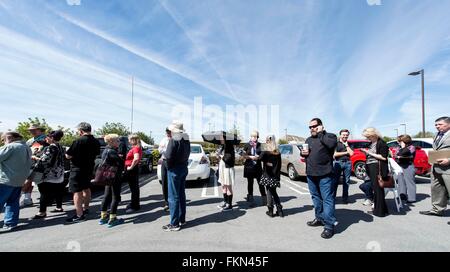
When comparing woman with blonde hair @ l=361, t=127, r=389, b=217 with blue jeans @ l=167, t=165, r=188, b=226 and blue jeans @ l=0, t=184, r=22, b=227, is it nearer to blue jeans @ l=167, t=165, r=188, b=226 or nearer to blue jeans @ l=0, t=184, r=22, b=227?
blue jeans @ l=167, t=165, r=188, b=226

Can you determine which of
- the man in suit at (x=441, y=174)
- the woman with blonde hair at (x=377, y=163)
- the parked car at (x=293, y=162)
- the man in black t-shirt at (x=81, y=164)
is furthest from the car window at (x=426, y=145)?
the man in black t-shirt at (x=81, y=164)

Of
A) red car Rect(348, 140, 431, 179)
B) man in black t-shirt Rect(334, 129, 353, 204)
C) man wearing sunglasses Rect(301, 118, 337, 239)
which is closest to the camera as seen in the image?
man wearing sunglasses Rect(301, 118, 337, 239)

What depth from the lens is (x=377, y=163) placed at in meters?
4.03

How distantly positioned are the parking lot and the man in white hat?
0.25 metres

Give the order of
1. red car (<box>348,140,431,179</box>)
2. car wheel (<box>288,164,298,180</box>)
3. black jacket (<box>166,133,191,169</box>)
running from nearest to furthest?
black jacket (<box>166,133,191,169</box>) < red car (<box>348,140,431,179</box>) < car wheel (<box>288,164,298,180</box>)

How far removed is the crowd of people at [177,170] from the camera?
3.38 metres

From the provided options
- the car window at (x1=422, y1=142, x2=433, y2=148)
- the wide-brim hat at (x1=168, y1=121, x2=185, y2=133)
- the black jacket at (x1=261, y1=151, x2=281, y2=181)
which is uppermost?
the wide-brim hat at (x1=168, y1=121, x2=185, y2=133)

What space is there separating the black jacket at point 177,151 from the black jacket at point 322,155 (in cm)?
209

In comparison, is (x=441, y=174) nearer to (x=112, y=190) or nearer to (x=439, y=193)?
(x=439, y=193)

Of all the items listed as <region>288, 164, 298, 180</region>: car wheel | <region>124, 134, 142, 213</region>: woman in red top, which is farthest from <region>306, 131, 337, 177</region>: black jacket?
<region>288, 164, 298, 180</region>: car wheel

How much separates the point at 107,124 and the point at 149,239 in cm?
4211

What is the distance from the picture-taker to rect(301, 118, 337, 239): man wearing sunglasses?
3.16 metres
